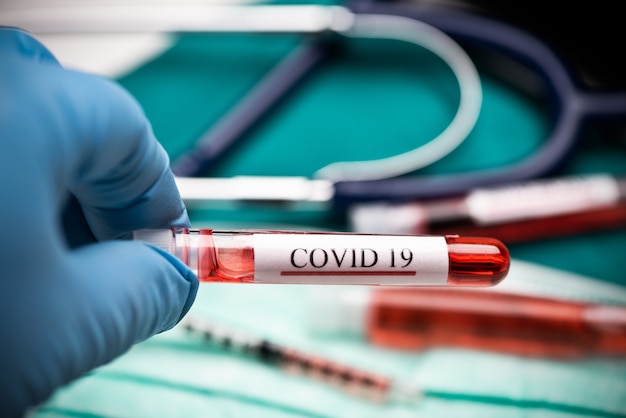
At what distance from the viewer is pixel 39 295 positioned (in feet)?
0.92

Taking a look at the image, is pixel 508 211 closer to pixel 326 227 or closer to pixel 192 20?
pixel 326 227

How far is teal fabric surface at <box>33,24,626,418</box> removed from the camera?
0.53 meters

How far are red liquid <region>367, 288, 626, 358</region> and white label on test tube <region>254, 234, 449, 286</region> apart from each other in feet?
0.75

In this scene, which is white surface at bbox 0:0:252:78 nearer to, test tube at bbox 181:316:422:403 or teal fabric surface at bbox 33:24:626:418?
teal fabric surface at bbox 33:24:626:418

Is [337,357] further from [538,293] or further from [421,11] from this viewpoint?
[421,11]

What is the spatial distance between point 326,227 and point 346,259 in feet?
1.19

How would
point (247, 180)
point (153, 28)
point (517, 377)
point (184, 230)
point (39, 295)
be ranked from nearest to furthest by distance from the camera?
point (39, 295), point (184, 230), point (517, 377), point (247, 180), point (153, 28)

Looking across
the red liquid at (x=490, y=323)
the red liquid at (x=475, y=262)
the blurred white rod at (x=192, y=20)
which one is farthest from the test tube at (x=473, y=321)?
the blurred white rod at (x=192, y=20)

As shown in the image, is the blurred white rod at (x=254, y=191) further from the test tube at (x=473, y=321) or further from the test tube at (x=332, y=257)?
the test tube at (x=332, y=257)

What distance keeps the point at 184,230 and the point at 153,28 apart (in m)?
0.49

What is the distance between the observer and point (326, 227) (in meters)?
0.74

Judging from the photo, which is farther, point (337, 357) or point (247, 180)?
point (247, 180)

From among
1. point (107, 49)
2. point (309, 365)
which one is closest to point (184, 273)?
point (309, 365)

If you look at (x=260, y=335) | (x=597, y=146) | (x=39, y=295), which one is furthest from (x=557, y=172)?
(x=39, y=295)
